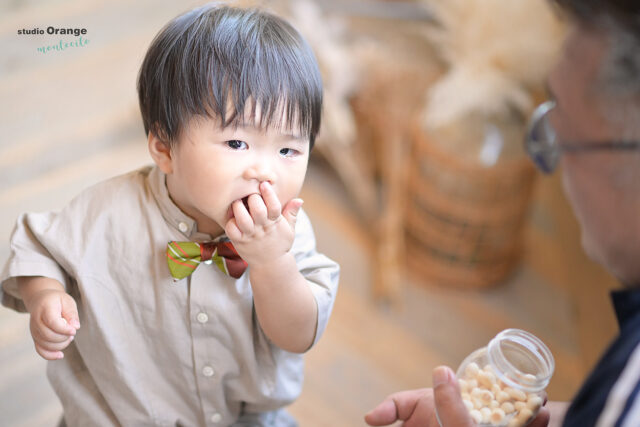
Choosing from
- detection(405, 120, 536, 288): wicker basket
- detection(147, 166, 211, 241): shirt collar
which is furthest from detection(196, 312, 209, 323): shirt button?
detection(405, 120, 536, 288): wicker basket

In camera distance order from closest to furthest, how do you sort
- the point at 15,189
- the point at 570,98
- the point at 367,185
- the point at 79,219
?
the point at 570,98, the point at 79,219, the point at 15,189, the point at 367,185

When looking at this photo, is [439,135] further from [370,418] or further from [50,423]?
[50,423]

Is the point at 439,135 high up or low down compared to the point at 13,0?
down

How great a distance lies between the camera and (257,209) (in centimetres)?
76

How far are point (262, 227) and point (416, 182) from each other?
1338mm

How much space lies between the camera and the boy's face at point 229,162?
2.54ft

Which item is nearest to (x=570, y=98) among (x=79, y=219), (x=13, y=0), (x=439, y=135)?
(x=79, y=219)

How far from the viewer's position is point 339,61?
207cm

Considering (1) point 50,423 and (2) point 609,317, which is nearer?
(1) point 50,423

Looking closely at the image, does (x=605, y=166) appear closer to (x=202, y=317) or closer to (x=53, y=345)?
(x=202, y=317)

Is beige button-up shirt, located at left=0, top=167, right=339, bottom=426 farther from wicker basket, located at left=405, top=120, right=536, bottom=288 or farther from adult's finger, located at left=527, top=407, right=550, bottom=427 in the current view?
wicker basket, located at left=405, top=120, right=536, bottom=288

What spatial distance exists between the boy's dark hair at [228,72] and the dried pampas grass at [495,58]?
1181 millimetres

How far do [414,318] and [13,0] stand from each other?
140 cm

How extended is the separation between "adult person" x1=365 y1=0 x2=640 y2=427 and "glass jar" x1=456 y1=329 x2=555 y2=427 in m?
0.06
